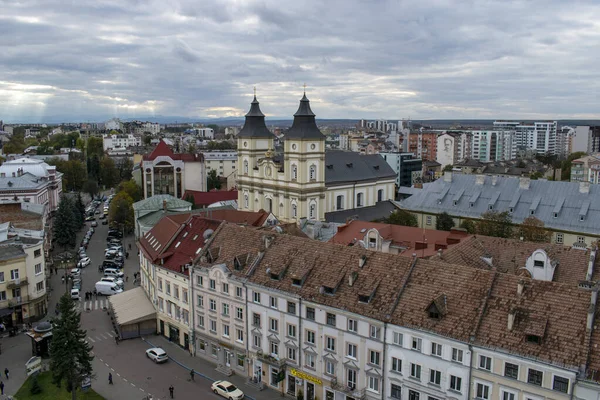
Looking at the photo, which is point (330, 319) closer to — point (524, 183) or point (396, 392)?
point (396, 392)

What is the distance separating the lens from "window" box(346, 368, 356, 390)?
34.7 m

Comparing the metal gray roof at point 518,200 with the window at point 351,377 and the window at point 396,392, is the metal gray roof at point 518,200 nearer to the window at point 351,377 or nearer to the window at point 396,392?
the window at point 396,392

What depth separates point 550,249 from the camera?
4009 centimetres

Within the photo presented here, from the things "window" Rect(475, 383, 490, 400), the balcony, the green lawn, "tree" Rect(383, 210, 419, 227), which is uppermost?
"tree" Rect(383, 210, 419, 227)

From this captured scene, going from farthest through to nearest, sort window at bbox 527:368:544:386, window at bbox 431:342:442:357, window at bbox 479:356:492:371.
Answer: window at bbox 431:342:442:357
window at bbox 479:356:492:371
window at bbox 527:368:544:386

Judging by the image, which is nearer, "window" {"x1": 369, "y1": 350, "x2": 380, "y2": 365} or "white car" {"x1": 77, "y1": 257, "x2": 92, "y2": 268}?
"window" {"x1": 369, "y1": 350, "x2": 380, "y2": 365}

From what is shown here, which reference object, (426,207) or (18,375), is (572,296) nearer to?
(18,375)

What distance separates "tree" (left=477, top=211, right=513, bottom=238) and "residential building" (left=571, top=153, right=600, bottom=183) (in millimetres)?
77395

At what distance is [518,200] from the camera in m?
71.9

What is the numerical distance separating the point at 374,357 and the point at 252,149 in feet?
198

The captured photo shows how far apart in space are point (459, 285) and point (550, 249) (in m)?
11.8

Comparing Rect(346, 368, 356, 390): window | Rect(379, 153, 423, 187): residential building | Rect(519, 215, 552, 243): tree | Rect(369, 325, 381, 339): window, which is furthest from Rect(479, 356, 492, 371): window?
Rect(379, 153, 423, 187): residential building

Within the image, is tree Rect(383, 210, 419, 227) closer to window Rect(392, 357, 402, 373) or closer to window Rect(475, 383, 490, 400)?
window Rect(392, 357, 402, 373)

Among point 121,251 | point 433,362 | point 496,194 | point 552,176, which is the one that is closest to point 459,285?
point 433,362
